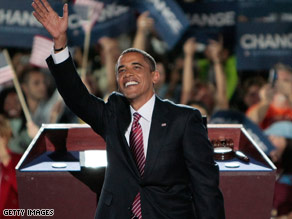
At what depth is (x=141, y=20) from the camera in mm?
5227

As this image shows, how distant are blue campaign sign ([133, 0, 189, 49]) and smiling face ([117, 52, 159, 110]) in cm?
337

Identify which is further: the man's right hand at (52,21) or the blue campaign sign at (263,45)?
the blue campaign sign at (263,45)

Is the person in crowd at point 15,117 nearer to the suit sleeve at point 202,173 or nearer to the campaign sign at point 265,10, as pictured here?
the campaign sign at point 265,10

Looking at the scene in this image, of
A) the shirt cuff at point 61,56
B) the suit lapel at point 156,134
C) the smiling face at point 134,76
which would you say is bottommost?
the suit lapel at point 156,134

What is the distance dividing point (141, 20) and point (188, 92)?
0.87 metres

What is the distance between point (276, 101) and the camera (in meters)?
5.19

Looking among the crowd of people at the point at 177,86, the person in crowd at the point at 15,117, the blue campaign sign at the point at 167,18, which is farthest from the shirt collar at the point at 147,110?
the blue campaign sign at the point at 167,18

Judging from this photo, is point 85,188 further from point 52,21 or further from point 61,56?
point 52,21

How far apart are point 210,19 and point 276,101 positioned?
110 cm

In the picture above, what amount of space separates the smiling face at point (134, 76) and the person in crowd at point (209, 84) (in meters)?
3.41

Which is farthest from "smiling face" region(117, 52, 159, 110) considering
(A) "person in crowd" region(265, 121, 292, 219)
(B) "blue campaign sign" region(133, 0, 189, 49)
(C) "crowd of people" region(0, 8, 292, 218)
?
(B) "blue campaign sign" region(133, 0, 189, 49)

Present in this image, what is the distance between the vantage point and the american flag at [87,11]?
16.3 feet

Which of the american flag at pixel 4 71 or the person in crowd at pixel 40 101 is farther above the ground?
the american flag at pixel 4 71

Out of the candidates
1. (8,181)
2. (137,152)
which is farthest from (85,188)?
(8,181)
